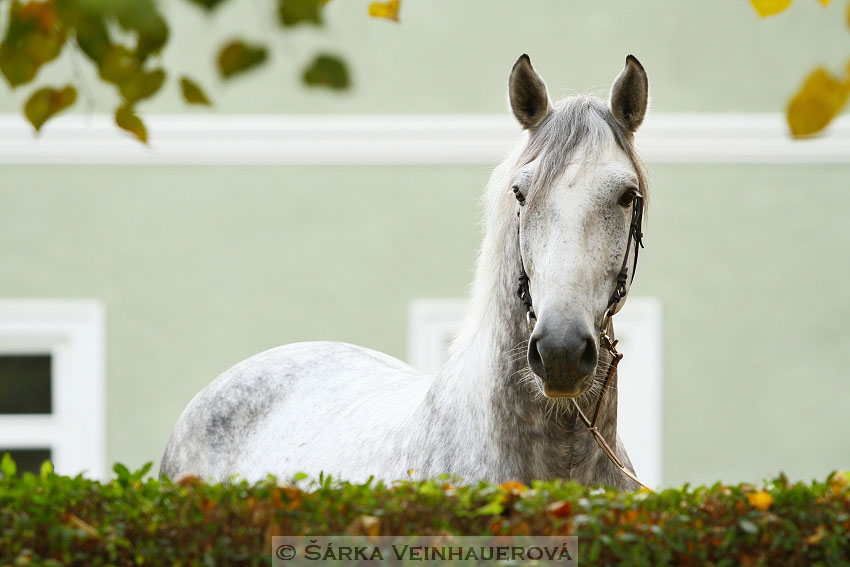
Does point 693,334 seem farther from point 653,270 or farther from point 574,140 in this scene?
point 574,140

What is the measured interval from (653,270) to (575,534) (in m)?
6.46

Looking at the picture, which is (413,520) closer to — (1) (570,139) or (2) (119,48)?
(2) (119,48)

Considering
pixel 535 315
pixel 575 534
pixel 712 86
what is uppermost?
pixel 712 86

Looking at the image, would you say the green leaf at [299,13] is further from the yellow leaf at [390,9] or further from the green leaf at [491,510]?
the green leaf at [491,510]

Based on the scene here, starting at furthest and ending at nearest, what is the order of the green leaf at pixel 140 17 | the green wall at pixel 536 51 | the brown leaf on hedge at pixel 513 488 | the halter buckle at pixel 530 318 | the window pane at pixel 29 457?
the green wall at pixel 536 51 → the window pane at pixel 29 457 → the halter buckle at pixel 530 318 → the brown leaf on hedge at pixel 513 488 → the green leaf at pixel 140 17

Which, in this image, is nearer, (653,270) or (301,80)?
(301,80)

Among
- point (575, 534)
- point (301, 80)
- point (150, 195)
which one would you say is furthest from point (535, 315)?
point (150, 195)

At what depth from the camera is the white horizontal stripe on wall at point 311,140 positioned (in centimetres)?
835

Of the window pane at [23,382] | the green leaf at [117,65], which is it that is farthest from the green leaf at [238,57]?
the window pane at [23,382]

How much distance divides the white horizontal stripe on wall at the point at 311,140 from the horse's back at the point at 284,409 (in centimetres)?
386

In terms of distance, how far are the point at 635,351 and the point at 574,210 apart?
5.64 m

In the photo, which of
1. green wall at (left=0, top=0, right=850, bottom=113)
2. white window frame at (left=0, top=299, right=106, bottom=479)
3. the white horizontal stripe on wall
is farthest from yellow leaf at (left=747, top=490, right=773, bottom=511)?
white window frame at (left=0, top=299, right=106, bottom=479)

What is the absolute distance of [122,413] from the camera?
8.22 m

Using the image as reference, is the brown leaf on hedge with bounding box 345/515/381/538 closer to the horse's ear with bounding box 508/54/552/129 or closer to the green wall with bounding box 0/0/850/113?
the horse's ear with bounding box 508/54/552/129
